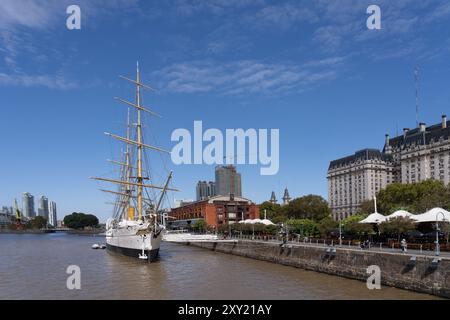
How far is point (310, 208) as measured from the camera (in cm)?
13312

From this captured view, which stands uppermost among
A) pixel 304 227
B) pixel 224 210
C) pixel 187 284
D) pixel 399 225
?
pixel 399 225

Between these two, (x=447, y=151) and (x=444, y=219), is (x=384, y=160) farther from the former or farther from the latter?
(x=444, y=219)

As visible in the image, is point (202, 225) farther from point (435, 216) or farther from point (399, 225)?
point (435, 216)

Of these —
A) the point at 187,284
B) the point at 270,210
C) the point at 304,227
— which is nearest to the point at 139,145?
the point at 304,227

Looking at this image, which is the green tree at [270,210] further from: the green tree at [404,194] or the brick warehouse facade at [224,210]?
the green tree at [404,194]

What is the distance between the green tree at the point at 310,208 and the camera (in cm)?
13325

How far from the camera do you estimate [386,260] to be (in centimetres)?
3494

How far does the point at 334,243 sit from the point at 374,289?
725 inches

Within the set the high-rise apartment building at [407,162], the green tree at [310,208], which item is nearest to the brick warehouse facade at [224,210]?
the green tree at [310,208]

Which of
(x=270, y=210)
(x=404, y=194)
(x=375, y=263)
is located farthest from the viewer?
(x=270, y=210)

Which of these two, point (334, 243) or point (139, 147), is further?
point (139, 147)

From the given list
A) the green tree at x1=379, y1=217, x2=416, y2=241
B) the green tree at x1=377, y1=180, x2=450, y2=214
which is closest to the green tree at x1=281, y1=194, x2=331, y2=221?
the green tree at x1=377, y1=180, x2=450, y2=214

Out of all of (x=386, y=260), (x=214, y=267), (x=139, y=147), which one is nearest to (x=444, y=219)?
(x=386, y=260)

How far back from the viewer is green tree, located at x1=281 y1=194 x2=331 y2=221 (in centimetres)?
13325
